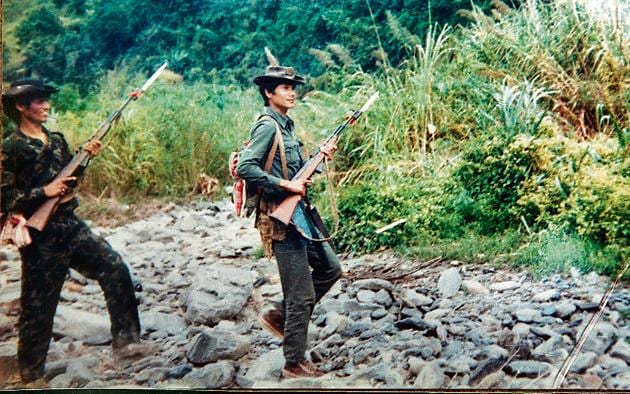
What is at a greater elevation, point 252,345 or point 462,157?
point 462,157

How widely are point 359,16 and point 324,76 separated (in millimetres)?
430

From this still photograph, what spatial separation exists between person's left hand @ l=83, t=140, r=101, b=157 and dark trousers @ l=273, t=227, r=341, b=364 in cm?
125

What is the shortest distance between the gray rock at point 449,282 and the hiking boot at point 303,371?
33.7 inches

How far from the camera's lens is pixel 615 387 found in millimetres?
4812

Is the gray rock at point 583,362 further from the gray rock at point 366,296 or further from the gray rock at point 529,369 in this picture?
the gray rock at point 366,296

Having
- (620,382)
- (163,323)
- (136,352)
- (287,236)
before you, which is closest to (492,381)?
(620,382)

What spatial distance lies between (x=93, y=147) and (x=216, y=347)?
4.66 feet

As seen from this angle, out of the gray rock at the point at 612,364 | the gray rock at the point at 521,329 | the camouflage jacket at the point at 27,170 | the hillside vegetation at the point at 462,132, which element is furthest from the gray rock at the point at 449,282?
the camouflage jacket at the point at 27,170

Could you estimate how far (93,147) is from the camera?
5.27 m

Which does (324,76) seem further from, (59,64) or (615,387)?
(615,387)

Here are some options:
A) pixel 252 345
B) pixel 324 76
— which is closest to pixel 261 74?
pixel 324 76

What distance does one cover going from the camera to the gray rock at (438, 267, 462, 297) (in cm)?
509

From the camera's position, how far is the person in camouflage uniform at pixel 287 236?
494 centimetres

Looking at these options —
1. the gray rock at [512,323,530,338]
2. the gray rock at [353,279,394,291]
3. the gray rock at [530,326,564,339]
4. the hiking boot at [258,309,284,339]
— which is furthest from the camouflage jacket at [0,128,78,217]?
the gray rock at [530,326,564,339]
